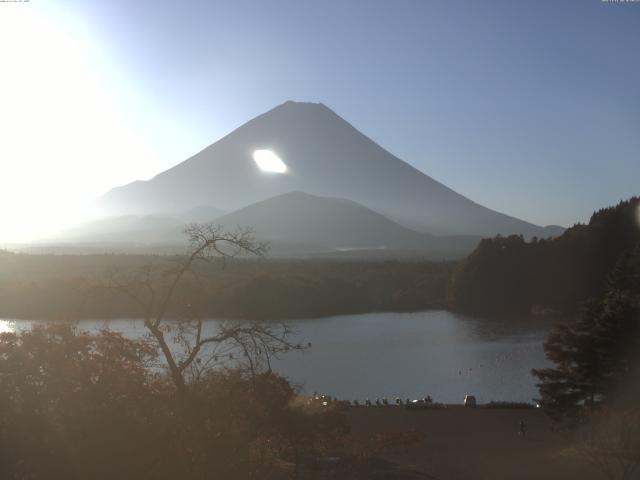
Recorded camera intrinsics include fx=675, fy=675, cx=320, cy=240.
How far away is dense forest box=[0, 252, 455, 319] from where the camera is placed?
2412 centimetres

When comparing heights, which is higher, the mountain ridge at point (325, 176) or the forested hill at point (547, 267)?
the mountain ridge at point (325, 176)

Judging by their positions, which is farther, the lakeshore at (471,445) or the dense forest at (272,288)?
the dense forest at (272,288)

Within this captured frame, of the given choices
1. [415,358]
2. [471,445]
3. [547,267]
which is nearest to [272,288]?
[547,267]

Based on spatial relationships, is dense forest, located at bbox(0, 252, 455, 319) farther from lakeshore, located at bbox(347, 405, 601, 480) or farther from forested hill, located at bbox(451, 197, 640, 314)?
lakeshore, located at bbox(347, 405, 601, 480)

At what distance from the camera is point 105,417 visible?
3277 millimetres

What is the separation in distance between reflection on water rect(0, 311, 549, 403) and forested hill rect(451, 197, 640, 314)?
3497 mm

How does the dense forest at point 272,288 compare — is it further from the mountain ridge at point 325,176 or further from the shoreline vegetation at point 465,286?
the mountain ridge at point 325,176

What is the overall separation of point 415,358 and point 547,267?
14.0 metres

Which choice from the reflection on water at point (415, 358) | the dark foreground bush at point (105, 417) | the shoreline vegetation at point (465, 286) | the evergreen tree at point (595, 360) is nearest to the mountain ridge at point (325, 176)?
the shoreline vegetation at point (465, 286)

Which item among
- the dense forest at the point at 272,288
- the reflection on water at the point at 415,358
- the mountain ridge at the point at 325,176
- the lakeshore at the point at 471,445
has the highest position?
the mountain ridge at the point at 325,176

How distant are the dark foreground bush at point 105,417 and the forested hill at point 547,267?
2431cm

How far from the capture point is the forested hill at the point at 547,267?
26.6 metres

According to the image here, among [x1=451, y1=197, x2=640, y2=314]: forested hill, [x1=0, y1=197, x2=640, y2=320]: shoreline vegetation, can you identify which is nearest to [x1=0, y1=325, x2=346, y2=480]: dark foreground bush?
[x1=0, y1=197, x2=640, y2=320]: shoreline vegetation

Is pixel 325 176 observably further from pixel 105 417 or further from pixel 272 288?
pixel 105 417
